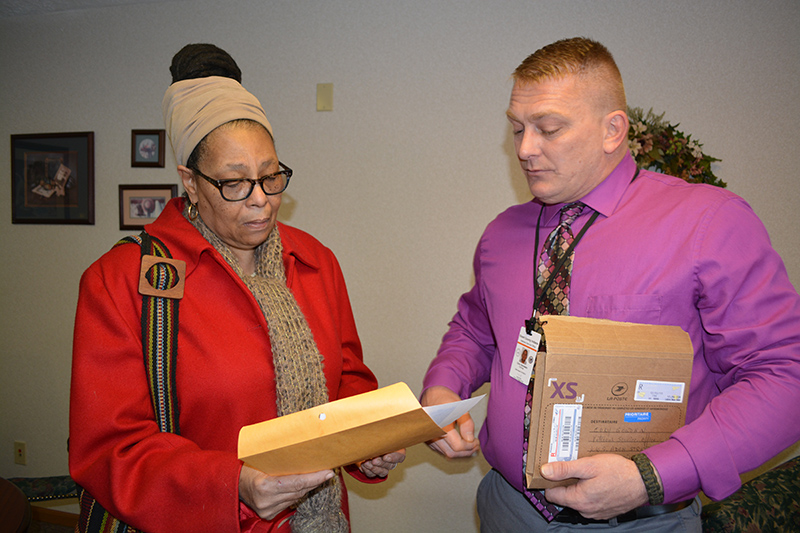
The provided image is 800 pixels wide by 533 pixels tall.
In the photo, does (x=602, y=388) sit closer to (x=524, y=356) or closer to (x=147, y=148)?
(x=524, y=356)

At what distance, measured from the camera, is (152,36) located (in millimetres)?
3305

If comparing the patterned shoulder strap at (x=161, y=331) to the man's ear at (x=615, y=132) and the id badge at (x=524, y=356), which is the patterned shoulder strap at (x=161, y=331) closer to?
the id badge at (x=524, y=356)

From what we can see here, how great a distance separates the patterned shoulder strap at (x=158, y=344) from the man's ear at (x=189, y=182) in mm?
214

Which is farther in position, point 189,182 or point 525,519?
point 189,182

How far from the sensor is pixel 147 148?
3350 millimetres

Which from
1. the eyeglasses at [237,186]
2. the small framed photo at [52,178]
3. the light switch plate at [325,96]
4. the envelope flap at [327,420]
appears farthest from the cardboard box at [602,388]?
the small framed photo at [52,178]

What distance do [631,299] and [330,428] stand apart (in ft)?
2.39

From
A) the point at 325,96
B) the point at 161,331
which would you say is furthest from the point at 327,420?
the point at 325,96

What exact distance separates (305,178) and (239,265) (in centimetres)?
179

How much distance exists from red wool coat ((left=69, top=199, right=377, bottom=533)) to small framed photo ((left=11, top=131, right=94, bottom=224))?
246 centimetres

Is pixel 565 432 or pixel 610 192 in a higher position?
pixel 610 192

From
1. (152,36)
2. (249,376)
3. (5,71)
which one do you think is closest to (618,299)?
(249,376)

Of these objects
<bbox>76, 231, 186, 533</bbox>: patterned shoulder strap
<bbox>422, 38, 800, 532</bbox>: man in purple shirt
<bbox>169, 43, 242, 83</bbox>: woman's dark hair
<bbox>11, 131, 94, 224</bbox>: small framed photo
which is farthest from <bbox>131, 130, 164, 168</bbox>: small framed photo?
<bbox>422, 38, 800, 532</bbox>: man in purple shirt

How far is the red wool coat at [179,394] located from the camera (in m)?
1.15
